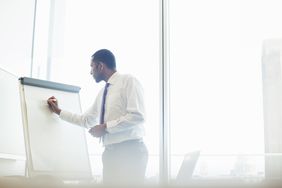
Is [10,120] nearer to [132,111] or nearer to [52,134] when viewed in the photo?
[52,134]

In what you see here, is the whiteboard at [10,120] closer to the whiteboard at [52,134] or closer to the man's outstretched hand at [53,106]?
the whiteboard at [52,134]

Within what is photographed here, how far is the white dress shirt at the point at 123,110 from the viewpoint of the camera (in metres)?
2.38

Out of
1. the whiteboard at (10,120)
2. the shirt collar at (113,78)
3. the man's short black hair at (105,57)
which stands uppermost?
the man's short black hair at (105,57)

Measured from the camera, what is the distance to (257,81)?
10.2ft

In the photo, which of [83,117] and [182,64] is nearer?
[83,117]

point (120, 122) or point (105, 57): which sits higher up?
point (105, 57)

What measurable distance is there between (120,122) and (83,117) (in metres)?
0.45

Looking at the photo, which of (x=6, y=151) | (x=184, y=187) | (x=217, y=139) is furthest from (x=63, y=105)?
(x=184, y=187)

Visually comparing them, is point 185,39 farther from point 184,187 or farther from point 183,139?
point 184,187

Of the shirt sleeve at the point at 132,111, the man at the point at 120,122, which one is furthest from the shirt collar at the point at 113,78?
the shirt sleeve at the point at 132,111

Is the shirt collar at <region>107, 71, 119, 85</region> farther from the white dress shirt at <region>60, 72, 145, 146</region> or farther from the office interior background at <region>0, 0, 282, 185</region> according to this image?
the office interior background at <region>0, 0, 282, 185</region>

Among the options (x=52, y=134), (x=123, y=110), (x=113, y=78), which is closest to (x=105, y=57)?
(x=113, y=78)

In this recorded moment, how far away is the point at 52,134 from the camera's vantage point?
2.67 metres

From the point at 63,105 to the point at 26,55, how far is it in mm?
832
